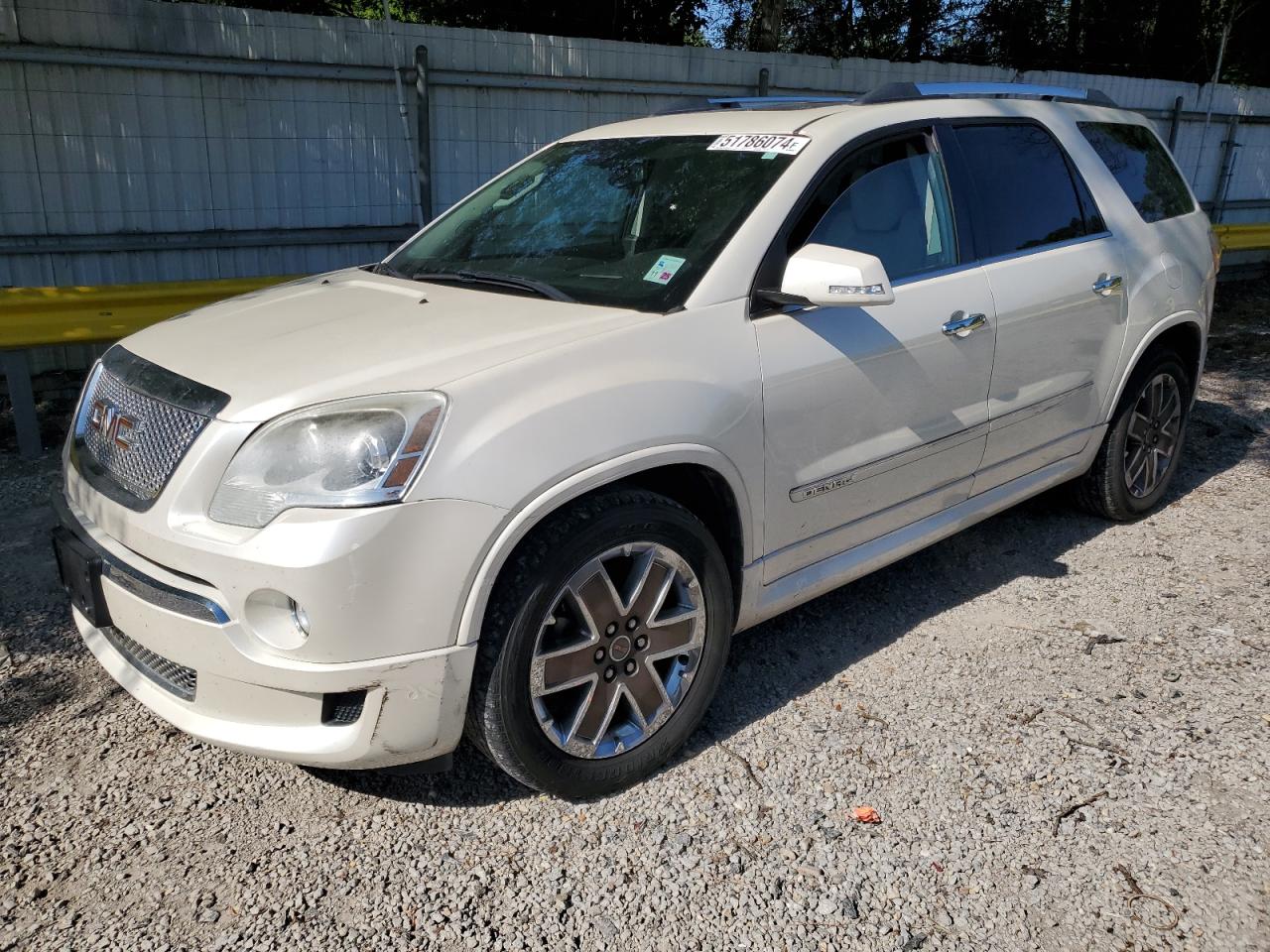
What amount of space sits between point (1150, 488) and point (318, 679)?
4150mm

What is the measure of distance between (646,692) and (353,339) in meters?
1.28

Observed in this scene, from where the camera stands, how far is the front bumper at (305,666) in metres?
2.39

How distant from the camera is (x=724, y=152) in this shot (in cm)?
347

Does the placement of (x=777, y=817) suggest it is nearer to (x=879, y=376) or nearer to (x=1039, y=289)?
(x=879, y=376)

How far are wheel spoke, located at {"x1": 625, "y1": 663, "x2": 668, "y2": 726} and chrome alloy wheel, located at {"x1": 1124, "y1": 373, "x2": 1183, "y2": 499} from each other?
9.50 ft

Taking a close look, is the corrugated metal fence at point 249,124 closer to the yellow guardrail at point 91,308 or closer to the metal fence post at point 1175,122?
the yellow guardrail at point 91,308

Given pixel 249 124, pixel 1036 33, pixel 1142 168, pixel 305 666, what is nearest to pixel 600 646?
pixel 305 666

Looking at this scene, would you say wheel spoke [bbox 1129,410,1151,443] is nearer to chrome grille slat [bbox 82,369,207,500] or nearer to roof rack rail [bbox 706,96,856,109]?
roof rack rail [bbox 706,96,856,109]

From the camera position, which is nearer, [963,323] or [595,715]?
[595,715]

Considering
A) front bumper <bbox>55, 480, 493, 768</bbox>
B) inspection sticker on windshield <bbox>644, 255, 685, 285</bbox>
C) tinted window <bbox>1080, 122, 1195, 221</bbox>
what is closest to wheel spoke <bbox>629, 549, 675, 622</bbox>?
front bumper <bbox>55, 480, 493, 768</bbox>

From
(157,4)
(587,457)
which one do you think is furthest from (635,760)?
(157,4)

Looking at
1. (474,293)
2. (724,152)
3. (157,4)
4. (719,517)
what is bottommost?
(719,517)

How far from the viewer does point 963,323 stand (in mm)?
3598

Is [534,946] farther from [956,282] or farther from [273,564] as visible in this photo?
[956,282]
